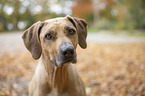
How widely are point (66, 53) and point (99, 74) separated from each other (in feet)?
10.7

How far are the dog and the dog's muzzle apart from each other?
10cm

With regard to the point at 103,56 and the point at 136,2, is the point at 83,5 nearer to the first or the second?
the point at 136,2

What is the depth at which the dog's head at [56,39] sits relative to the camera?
203 cm

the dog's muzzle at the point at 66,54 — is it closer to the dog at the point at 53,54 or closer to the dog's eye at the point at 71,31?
the dog at the point at 53,54

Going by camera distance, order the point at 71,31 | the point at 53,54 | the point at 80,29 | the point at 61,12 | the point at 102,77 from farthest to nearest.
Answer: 1. the point at 61,12
2. the point at 102,77
3. the point at 80,29
4. the point at 71,31
5. the point at 53,54

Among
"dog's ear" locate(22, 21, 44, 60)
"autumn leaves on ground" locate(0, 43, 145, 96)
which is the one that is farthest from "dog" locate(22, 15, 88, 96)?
"autumn leaves on ground" locate(0, 43, 145, 96)

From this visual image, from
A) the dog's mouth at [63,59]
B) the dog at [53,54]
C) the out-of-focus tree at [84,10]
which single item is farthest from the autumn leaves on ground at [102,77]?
the out-of-focus tree at [84,10]

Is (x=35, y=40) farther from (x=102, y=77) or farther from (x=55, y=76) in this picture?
(x=102, y=77)

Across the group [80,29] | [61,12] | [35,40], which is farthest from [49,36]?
[61,12]

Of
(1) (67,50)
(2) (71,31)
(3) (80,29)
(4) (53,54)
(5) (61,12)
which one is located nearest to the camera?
(1) (67,50)

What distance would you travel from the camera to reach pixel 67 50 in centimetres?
197

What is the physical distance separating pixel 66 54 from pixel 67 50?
68mm

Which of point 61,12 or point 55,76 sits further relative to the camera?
point 61,12

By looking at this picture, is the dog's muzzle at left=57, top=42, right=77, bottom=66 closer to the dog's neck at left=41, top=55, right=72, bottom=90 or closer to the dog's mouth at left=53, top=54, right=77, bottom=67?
the dog's mouth at left=53, top=54, right=77, bottom=67
